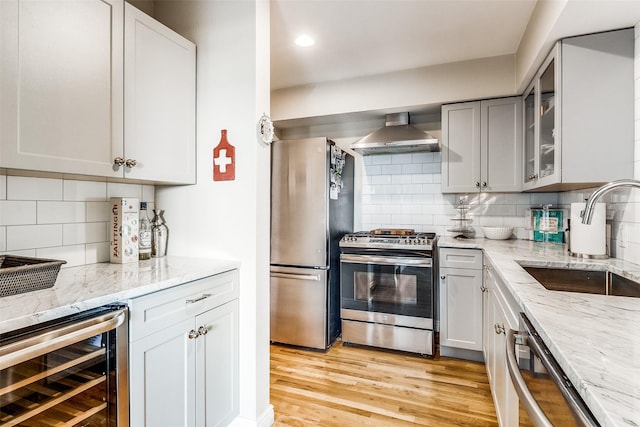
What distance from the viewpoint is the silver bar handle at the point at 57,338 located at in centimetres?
87

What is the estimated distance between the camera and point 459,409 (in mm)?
1999

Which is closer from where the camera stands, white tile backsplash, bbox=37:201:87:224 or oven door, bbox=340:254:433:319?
white tile backsplash, bbox=37:201:87:224

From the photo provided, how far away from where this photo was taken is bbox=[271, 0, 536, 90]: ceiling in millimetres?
2107

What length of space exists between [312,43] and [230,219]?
159cm

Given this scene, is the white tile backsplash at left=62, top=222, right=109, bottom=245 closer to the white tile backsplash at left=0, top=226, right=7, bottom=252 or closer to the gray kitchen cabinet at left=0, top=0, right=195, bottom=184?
the white tile backsplash at left=0, top=226, right=7, bottom=252

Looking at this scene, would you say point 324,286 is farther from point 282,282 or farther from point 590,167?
point 590,167

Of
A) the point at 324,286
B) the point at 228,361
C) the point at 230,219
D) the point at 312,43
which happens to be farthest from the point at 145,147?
the point at 324,286

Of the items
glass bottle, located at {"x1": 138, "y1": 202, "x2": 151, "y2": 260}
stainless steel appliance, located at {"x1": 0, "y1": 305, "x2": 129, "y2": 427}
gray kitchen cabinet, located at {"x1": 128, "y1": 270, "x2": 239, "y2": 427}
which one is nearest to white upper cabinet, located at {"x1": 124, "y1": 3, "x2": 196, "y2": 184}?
glass bottle, located at {"x1": 138, "y1": 202, "x2": 151, "y2": 260}

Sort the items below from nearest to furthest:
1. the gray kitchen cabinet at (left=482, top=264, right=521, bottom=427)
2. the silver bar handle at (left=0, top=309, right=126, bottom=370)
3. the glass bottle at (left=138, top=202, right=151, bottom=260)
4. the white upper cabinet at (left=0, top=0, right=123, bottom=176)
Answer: the silver bar handle at (left=0, top=309, right=126, bottom=370), the white upper cabinet at (left=0, top=0, right=123, bottom=176), the gray kitchen cabinet at (left=482, top=264, right=521, bottom=427), the glass bottle at (left=138, top=202, right=151, bottom=260)

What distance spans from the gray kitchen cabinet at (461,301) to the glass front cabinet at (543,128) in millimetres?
738

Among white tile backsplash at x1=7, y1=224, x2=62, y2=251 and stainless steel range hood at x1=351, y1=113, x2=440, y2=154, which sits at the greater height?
stainless steel range hood at x1=351, y1=113, x2=440, y2=154

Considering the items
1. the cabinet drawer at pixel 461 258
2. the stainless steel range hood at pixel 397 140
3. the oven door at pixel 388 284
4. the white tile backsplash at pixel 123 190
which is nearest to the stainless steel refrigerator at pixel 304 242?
the oven door at pixel 388 284

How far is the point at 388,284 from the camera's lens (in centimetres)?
281

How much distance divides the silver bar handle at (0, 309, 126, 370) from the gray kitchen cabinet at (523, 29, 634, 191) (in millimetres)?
2335
